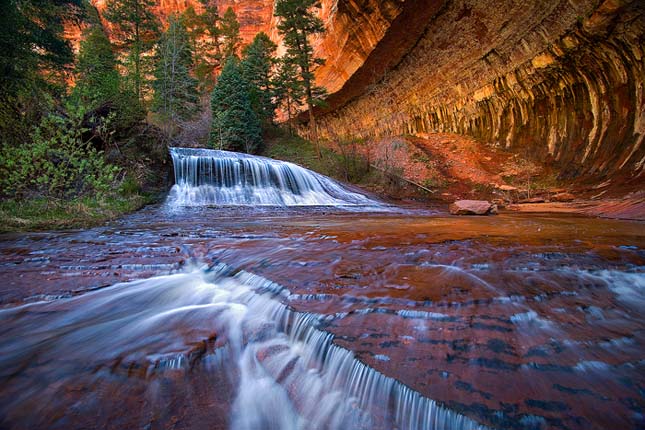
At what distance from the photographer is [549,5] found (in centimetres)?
1186

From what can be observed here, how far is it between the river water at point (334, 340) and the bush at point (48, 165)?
307 cm

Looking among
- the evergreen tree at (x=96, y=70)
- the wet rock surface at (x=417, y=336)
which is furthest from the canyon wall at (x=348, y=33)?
the wet rock surface at (x=417, y=336)

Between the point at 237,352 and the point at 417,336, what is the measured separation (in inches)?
35.9

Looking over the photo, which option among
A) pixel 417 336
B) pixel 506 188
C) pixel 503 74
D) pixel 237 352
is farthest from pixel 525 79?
pixel 237 352

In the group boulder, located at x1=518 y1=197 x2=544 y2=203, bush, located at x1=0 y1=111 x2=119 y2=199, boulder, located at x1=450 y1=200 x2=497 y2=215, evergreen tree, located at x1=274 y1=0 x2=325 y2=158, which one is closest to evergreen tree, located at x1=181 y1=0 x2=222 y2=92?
evergreen tree, located at x1=274 y1=0 x2=325 y2=158

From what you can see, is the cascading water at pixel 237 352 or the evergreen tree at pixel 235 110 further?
the evergreen tree at pixel 235 110

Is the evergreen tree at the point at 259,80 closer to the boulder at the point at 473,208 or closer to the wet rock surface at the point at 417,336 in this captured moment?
the boulder at the point at 473,208

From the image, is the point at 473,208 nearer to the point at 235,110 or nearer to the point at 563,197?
the point at 563,197

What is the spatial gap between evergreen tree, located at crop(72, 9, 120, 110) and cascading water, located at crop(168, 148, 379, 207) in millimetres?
2852

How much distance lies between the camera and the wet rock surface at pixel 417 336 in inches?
43.1

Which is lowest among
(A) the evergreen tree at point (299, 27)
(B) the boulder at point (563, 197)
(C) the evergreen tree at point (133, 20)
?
(B) the boulder at point (563, 197)

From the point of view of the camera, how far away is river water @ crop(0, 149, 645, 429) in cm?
111

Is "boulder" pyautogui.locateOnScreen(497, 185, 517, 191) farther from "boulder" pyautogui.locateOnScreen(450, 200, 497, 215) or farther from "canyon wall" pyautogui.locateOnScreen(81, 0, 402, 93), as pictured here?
"canyon wall" pyautogui.locateOnScreen(81, 0, 402, 93)

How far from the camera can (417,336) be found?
4.69ft
